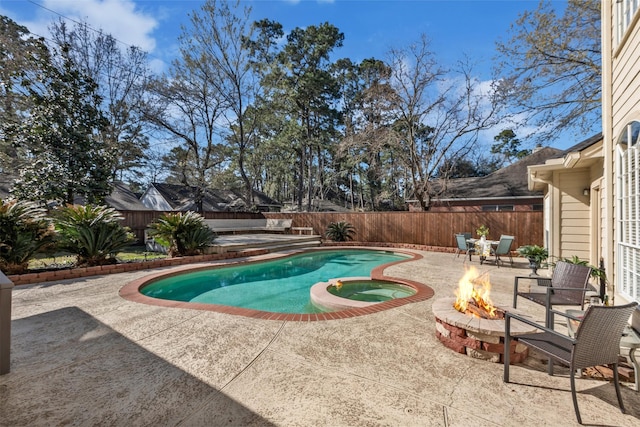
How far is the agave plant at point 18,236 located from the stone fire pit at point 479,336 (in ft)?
26.7

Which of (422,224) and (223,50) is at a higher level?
(223,50)

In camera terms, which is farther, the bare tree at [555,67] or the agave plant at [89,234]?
the bare tree at [555,67]

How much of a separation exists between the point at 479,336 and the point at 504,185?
17458mm

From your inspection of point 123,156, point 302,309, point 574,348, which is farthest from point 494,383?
point 123,156

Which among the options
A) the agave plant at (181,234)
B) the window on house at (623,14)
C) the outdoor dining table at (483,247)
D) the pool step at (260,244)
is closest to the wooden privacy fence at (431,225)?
the pool step at (260,244)

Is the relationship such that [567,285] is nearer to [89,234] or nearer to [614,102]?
[614,102]

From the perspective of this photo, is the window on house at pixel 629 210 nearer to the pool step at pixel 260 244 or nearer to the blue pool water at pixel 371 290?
the blue pool water at pixel 371 290

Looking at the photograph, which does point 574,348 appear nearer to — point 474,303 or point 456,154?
point 474,303

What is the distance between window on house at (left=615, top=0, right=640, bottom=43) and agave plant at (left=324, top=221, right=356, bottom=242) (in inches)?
444

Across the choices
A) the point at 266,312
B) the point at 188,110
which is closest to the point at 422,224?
the point at 266,312

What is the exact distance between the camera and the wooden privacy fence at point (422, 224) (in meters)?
10.5

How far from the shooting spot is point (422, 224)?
1251cm

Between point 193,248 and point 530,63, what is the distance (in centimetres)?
1309

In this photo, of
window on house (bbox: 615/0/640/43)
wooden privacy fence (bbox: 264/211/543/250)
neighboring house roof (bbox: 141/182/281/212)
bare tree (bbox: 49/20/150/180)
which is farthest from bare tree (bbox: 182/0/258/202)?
window on house (bbox: 615/0/640/43)
